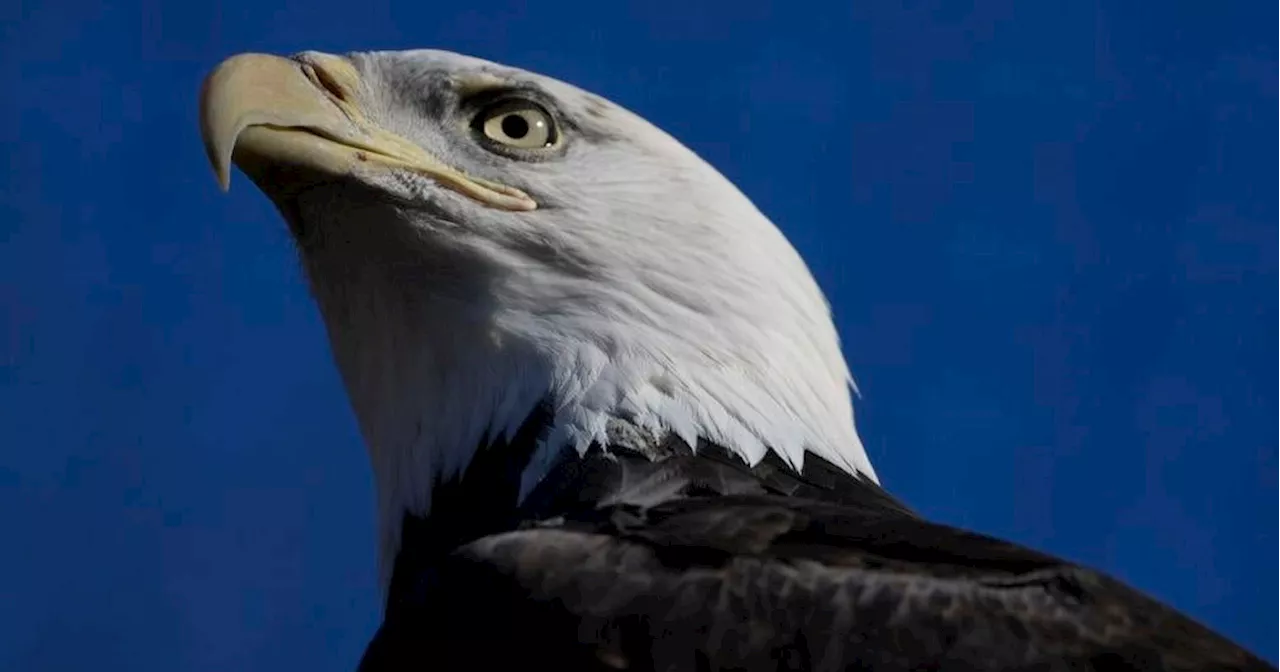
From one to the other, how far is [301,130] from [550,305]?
0.48 m

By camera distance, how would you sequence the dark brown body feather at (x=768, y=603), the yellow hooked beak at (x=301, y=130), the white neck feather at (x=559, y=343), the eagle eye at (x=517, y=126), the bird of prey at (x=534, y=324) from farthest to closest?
the eagle eye at (x=517, y=126) → the white neck feather at (x=559, y=343) → the yellow hooked beak at (x=301, y=130) → the bird of prey at (x=534, y=324) → the dark brown body feather at (x=768, y=603)

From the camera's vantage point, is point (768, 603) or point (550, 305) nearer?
point (768, 603)

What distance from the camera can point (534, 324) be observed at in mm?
3770

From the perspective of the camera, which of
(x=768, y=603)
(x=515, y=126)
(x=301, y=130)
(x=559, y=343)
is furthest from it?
(x=515, y=126)

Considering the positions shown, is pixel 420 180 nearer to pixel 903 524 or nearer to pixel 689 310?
pixel 689 310

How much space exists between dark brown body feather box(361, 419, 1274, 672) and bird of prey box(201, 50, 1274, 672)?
0.01 m

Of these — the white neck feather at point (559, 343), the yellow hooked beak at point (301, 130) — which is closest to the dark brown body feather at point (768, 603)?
the white neck feather at point (559, 343)

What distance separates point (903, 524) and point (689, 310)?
83cm

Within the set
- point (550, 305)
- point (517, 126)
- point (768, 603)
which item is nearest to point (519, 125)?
point (517, 126)

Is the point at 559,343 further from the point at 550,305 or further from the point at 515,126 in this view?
the point at 515,126

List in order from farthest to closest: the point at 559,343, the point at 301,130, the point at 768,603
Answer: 1. the point at 559,343
2. the point at 301,130
3. the point at 768,603

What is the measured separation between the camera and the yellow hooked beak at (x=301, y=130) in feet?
11.7

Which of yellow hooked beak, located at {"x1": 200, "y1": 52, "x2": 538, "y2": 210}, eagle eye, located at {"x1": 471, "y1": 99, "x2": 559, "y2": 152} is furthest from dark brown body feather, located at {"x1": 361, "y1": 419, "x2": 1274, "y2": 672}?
eagle eye, located at {"x1": 471, "y1": 99, "x2": 559, "y2": 152}

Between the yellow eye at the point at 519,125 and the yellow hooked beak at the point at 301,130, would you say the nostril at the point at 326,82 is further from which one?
the yellow eye at the point at 519,125
